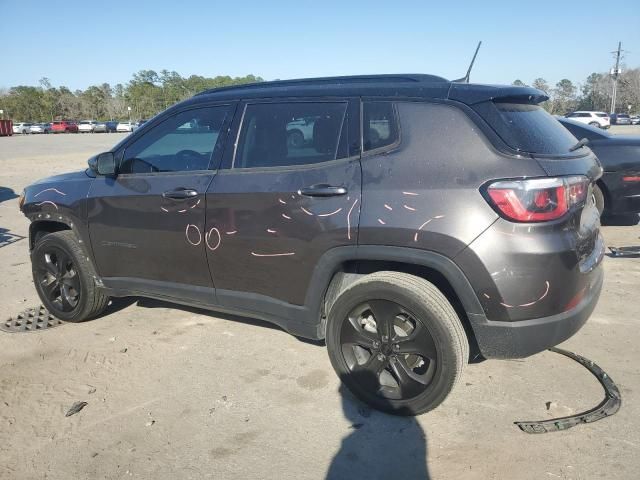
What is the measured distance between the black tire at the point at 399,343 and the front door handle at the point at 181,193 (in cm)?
123

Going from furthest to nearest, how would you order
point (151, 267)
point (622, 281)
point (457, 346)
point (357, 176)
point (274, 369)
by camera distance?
point (622, 281) < point (151, 267) < point (274, 369) < point (357, 176) < point (457, 346)

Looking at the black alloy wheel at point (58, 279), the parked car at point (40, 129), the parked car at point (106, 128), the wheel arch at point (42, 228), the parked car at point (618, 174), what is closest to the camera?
Result: the black alloy wheel at point (58, 279)

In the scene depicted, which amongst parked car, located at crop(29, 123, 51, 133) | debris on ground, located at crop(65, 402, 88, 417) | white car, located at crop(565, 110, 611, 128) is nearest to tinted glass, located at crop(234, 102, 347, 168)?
debris on ground, located at crop(65, 402, 88, 417)

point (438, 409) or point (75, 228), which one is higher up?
point (75, 228)

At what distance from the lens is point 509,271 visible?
8.12ft

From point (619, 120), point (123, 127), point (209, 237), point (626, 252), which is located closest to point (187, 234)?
point (209, 237)

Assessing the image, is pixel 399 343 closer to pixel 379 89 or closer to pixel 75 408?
pixel 379 89

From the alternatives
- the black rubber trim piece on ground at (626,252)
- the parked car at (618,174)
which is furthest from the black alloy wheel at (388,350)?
the parked car at (618,174)

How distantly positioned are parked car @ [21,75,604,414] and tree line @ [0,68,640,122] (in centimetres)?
8251

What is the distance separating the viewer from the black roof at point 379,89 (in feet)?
9.05

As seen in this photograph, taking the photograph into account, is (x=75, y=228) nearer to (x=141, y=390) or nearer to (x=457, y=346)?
(x=141, y=390)

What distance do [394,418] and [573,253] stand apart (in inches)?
52.4

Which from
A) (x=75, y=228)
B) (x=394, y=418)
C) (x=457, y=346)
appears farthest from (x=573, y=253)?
(x=75, y=228)

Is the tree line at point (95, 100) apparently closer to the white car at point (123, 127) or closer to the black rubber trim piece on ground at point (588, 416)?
the white car at point (123, 127)
